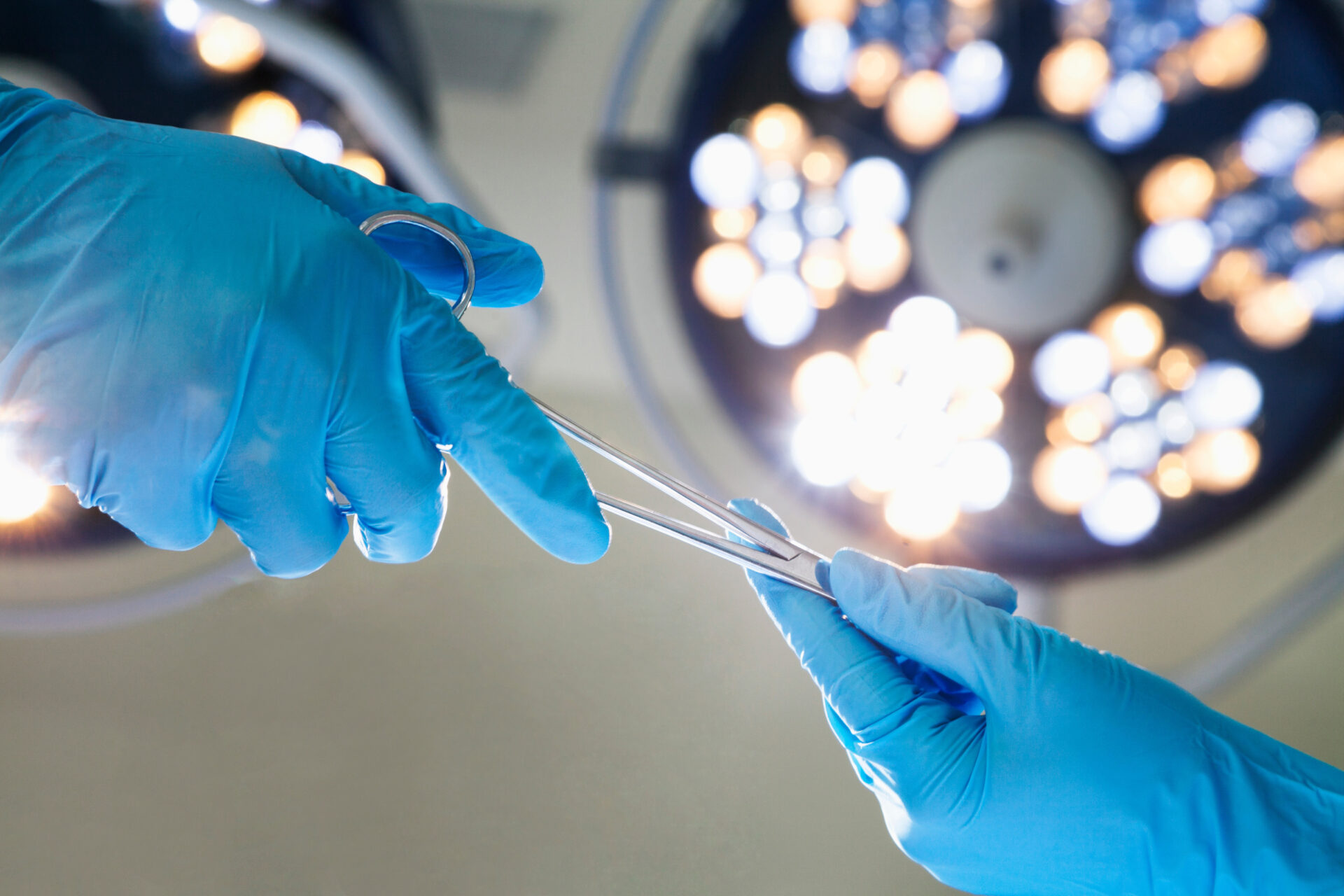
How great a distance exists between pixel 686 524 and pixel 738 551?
0.20ft

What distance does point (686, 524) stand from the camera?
80 centimetres

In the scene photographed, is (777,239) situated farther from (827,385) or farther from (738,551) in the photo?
(738,551)

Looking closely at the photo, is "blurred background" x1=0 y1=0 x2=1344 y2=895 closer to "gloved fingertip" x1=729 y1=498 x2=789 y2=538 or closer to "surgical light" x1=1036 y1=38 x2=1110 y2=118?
"surgical light" x1=1036 y1=38 x2=1110 y2=118

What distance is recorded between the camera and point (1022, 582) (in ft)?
4.66

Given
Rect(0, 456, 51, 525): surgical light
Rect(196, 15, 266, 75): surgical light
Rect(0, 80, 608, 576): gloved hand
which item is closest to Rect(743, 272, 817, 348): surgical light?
Rect(0, 80, 608, 576): gloved hand

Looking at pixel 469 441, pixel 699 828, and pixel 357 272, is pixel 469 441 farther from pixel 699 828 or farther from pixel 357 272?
pixel 699 828

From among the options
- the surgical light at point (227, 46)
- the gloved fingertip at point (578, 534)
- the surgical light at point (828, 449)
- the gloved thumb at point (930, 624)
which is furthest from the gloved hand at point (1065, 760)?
the surgical light at point (227, 46)

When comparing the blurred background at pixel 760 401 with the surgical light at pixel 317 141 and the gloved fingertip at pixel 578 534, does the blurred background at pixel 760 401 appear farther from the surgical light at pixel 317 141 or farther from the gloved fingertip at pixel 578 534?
the gloved fingertip at pixel 578 534

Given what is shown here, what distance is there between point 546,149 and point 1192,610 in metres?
1.53

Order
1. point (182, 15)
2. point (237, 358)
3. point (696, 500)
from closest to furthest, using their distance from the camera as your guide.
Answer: point (237, 358) < point (696, 500) < point (182, 15)

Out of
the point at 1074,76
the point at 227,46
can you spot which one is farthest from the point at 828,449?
the point at 227,46

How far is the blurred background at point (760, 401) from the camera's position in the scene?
128 cm

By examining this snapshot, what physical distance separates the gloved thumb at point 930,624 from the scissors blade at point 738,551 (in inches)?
1.1

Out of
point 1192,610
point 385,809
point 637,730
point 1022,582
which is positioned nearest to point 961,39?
point 1022,582
